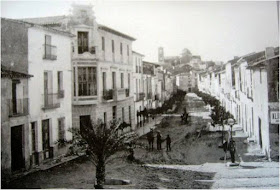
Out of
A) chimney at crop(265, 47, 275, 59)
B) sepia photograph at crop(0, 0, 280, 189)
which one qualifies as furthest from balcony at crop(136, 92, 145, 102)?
chimney at crop(265, 47, 275, 59)

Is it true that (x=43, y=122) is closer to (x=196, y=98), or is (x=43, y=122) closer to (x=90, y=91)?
(x=90, y=91)

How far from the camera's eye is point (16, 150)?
7156mm

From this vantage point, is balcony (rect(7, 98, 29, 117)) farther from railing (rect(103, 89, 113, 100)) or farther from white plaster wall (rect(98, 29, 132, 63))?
white plaster wall (rect(98, 29, 132, 63))

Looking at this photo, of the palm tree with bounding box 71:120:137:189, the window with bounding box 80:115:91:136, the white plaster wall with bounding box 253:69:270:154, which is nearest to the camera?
the palm tree with bounding box 71:120:137:189

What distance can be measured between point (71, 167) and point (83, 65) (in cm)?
213

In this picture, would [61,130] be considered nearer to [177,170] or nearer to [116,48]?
[116,48]

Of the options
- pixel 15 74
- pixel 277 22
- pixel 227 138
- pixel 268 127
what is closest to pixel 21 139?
pixel 15 74

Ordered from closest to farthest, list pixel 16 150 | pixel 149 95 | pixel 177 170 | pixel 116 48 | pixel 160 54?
1. pixel 177 170
2. pixel 16 150
3. pixel 160 54
4. pixel 116 48
5. pixel 149 95

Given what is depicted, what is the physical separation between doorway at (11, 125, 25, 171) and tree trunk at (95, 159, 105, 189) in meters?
1.56

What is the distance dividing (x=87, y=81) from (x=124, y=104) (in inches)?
36.9

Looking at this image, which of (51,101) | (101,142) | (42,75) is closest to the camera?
(101,142)

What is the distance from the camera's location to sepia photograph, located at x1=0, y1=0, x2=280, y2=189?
6.91m

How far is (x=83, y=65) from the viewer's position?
25.6 feet

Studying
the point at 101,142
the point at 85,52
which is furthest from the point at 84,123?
the point at 85,52
